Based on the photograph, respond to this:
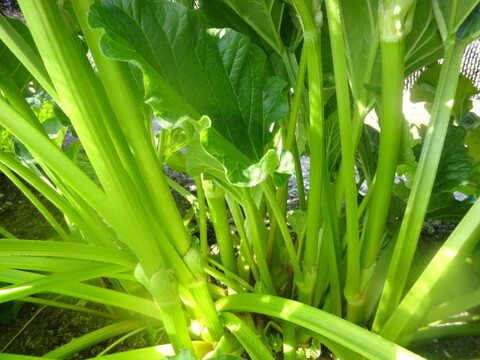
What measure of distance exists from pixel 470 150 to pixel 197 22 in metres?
0.57

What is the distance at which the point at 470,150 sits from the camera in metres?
0.79

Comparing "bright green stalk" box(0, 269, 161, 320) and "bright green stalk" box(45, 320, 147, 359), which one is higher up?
"bright green stalk" box(0, 269, 161, 320)

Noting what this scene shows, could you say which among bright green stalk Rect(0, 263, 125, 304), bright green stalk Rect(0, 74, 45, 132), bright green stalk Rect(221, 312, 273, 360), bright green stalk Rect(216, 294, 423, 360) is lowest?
bright green stalk Rect(221, 312, 273, 360)

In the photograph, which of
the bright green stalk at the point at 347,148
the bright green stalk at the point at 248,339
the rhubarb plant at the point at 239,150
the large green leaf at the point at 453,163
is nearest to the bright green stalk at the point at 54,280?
the rhubarb plant at the point at 239,150

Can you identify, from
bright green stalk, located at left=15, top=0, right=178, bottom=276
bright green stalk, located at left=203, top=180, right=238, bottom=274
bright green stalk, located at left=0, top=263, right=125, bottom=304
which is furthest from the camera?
bright green stalk, located at left=203, top=180, right=238, bottom=274

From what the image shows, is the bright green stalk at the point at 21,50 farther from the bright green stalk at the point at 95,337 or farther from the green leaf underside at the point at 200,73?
the bright green stalk at the point at 95,337

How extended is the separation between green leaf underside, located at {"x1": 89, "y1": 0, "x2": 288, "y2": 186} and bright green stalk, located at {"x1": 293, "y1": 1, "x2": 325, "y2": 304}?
0.12 feet

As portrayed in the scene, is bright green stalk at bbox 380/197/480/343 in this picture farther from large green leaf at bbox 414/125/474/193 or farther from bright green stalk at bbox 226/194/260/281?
bright green stalk at bbox 226/194/260/281

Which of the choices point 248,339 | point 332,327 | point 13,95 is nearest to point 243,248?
point 248,339

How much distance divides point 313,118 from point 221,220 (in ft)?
0.86

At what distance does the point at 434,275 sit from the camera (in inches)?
19.5

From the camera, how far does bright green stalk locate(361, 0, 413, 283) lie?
444 millimetres

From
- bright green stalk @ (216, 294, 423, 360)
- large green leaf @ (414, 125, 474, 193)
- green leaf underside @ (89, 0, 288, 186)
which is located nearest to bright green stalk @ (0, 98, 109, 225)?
green leaf underside @ (89, 0, 288, 186)

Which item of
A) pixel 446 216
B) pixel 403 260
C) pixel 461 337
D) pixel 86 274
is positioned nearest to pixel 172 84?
pixel 86 274
